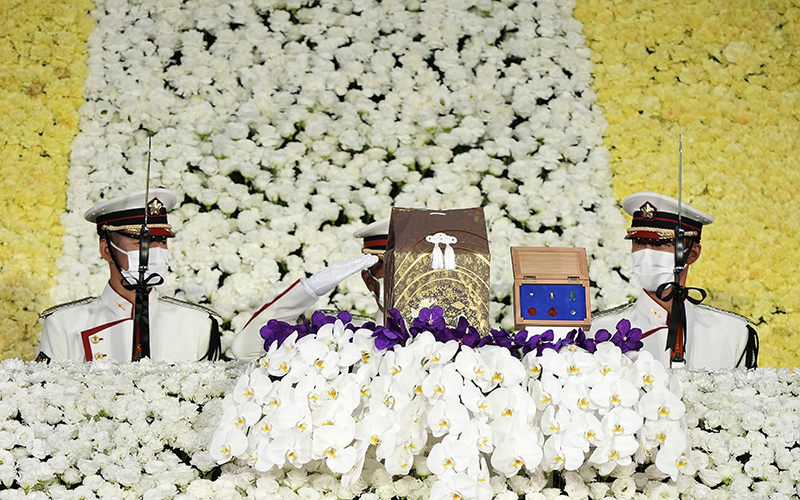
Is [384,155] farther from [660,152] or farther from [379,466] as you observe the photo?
[379,466]

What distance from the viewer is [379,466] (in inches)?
57.6

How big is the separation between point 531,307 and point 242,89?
1949 millimetres

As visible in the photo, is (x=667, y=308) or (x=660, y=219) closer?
(x=660, y=219)

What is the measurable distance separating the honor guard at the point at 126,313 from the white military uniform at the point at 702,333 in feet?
4.41

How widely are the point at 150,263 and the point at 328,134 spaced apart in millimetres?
1099

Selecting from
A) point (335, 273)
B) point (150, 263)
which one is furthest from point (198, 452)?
point (150, 263)

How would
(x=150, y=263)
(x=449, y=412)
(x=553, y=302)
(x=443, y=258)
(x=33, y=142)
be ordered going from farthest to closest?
(x=33, y=142) < (x=150, y=263) < (x=553, y=302) < (x=443, y=258) < (x=449, y=412)

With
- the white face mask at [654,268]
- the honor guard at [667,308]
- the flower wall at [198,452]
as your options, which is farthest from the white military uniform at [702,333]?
the flower wall at [198,452]

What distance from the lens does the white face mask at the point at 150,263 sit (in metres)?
2.56

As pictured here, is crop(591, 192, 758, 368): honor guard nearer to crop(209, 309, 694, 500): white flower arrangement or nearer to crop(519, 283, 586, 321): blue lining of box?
crop(519, 283, 586, 321): blue lining of box

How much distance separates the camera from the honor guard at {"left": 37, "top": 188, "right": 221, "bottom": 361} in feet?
8.59

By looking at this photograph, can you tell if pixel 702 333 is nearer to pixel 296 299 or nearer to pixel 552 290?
pixel 552 290

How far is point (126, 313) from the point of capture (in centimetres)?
272

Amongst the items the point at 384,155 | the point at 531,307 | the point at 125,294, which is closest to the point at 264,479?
the point at 531,307
